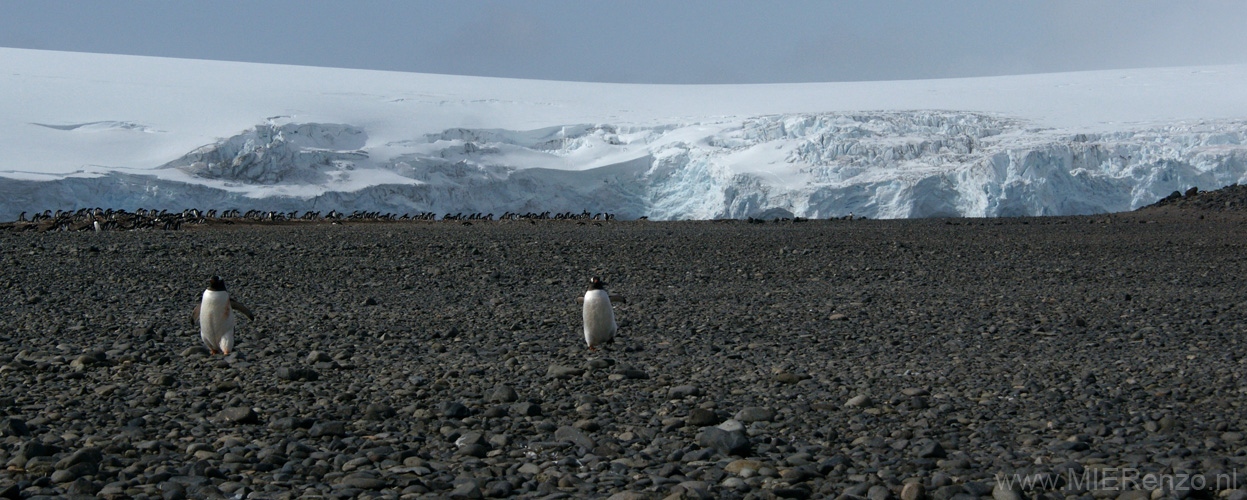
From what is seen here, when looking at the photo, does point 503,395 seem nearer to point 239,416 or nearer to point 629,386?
point 629,386

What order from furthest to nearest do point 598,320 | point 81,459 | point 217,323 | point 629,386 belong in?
point 598,320
point 217,323
point 629,386
point 81,459

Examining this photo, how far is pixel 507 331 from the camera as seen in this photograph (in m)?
4.57

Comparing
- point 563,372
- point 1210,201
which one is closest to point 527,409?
point 563,372

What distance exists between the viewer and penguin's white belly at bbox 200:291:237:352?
12.9ft

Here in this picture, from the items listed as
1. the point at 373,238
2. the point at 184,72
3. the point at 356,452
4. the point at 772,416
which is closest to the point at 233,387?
the point at 356,452

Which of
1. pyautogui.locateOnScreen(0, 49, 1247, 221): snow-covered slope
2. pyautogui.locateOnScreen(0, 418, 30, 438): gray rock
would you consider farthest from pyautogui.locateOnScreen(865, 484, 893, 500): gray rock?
pyautogui.locateOnScreen(0, 49, 1247, 221): snow-covered slope

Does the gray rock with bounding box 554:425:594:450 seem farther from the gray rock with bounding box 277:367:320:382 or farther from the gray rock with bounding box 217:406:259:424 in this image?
the gray rock with bounding box 277:367:320:382

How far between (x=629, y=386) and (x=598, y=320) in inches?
32.7

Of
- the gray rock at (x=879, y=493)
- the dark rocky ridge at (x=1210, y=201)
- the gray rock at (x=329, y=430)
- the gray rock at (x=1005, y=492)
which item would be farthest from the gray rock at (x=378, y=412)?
the dark rocky ridge at (x=1210, y=201)

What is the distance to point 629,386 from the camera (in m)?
3.26

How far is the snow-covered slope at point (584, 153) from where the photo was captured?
16.3 m

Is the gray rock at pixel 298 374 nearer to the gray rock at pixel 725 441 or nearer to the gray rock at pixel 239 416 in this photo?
the gray rock at pixel 239 416

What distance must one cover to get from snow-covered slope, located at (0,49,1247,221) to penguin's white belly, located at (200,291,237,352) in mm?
12894

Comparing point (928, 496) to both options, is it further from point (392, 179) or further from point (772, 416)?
point (392, 179)
